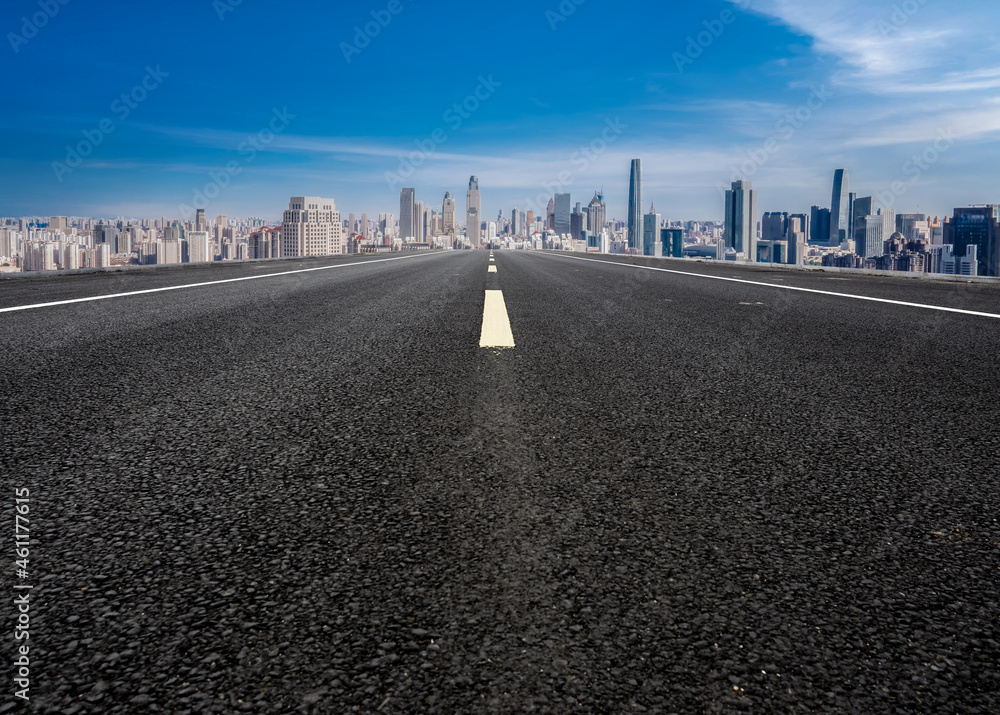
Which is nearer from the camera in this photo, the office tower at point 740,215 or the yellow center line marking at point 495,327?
the yellow center line marking at point 495,327

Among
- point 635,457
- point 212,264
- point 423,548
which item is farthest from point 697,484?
point 212,264

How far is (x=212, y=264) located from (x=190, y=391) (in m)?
17.8

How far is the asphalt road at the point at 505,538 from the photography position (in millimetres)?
999

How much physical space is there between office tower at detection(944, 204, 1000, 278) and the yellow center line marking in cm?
5682

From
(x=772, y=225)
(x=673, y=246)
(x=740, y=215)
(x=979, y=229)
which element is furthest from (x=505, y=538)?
(x=772, y=225)

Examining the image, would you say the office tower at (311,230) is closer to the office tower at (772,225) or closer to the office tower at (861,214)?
the office tower at (861,214)

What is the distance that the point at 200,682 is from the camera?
981 mm

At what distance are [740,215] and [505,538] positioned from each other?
416 ft

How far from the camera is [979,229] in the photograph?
65.2 meters

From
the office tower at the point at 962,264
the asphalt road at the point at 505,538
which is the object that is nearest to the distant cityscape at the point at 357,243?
the office tower at the point at 962,264

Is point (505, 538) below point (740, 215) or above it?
below

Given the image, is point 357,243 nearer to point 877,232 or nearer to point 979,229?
point 979,229

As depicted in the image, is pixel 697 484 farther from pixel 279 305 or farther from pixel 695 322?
pixel 279 305

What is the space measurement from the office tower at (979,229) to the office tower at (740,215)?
34.7 metres
